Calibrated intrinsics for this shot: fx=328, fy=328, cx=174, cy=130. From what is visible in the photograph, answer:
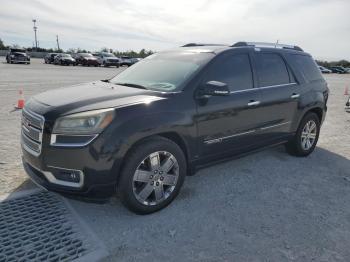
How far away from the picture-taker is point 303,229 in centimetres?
345

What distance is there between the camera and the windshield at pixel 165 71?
157 inches

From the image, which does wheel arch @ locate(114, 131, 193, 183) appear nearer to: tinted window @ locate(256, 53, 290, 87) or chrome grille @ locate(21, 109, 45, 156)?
chrome grille @ locate(21, 109, 45, 156)

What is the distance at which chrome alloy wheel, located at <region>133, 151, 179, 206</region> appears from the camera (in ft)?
11.5

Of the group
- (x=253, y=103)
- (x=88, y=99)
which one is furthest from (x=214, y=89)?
(x=88, y=99)

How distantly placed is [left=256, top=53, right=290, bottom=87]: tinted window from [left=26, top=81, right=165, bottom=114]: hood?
1.83 metres

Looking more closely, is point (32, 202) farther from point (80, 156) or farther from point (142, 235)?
point (142, 235)

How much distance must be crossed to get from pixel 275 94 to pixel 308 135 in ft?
4.53

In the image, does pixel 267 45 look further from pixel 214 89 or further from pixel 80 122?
pixel 80 122

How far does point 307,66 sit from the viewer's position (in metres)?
5.73

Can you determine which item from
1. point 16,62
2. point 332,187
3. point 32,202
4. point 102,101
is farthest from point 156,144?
point 16,62

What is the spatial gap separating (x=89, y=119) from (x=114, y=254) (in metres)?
1.27

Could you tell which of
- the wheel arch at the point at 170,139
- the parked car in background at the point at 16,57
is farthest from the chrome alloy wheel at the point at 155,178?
the parked car in background at the point at 16,57

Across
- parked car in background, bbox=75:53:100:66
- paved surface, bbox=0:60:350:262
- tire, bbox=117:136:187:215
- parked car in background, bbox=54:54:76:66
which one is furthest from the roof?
parked car in background, bbox=54:54:76:66

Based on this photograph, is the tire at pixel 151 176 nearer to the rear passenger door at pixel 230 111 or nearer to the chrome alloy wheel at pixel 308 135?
the rear passenger door at pixel 230 111
